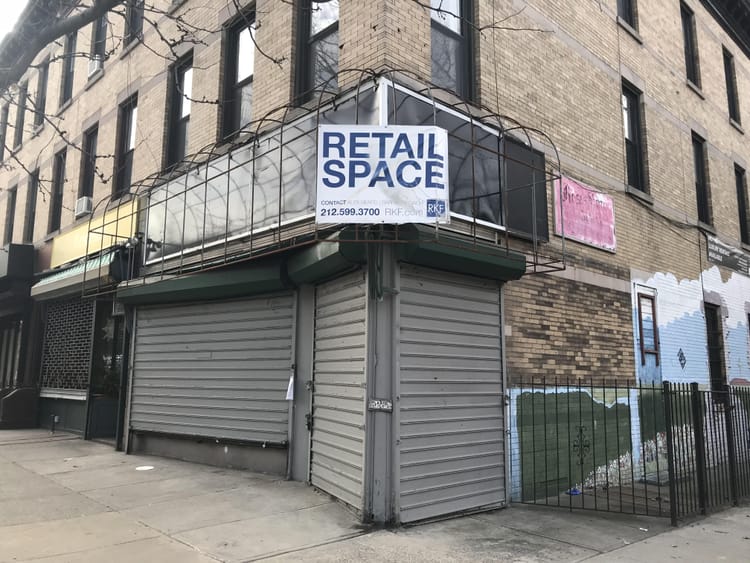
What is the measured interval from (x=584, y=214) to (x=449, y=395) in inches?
178

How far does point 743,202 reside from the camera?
53.1 feet

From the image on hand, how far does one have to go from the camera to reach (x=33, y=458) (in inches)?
391

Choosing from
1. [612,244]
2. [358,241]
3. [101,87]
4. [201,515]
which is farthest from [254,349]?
[101,87]

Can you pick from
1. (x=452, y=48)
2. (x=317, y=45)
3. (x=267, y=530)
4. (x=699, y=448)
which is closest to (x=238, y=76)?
(x=317, y=45)

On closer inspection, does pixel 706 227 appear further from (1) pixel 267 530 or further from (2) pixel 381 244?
(1) pixel 267 530

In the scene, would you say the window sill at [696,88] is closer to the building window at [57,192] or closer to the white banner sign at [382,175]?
the white banner sign at [382,175]

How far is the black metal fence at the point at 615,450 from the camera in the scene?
7.37 m

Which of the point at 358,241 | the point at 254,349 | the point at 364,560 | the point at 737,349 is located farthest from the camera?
the point at 737,349

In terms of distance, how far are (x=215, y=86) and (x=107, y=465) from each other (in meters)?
6.53

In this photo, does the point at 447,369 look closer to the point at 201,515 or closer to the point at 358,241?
the point at 358,241

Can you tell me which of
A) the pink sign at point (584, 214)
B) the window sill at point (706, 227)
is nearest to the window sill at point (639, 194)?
the pink sign at point (584, 214)

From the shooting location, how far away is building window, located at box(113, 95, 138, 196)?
13.0m

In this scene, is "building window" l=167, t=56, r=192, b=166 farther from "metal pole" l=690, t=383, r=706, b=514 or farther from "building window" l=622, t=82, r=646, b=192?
"metal pole" l=690, t=383, r=706, b=514

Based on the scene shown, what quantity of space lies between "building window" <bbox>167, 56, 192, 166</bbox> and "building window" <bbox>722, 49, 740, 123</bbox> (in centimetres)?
1436
